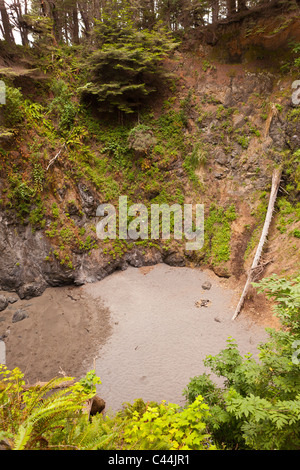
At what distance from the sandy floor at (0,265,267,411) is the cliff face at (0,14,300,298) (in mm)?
1174

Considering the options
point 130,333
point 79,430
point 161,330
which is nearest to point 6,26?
point 130,333

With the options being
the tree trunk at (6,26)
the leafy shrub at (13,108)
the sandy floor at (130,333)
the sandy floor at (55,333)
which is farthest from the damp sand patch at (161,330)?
the tree trunk at (6,26)

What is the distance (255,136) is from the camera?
1341 cm

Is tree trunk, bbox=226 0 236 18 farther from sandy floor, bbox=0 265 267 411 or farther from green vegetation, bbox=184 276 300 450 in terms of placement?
green vegetation, bbox=184 276 300 450

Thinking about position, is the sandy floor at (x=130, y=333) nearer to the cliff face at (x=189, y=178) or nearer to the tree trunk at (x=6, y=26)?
the cliff face at (x=189, y=178)

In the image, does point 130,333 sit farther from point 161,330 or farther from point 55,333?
point 55,333

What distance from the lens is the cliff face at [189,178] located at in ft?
37.3

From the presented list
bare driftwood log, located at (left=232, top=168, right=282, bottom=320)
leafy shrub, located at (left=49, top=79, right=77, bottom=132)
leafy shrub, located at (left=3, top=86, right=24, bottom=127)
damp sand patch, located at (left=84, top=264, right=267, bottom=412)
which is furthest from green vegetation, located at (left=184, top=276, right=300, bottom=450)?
leafy shrub, located at (left=49, top=79, right=77, bottom=132)

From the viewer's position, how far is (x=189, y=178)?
554 inches

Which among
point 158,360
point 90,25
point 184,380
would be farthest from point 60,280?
point 90,25

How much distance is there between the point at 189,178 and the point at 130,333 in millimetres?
8785

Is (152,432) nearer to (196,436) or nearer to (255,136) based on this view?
(196,436)

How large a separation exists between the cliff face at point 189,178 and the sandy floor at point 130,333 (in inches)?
46.2

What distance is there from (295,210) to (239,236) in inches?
103
